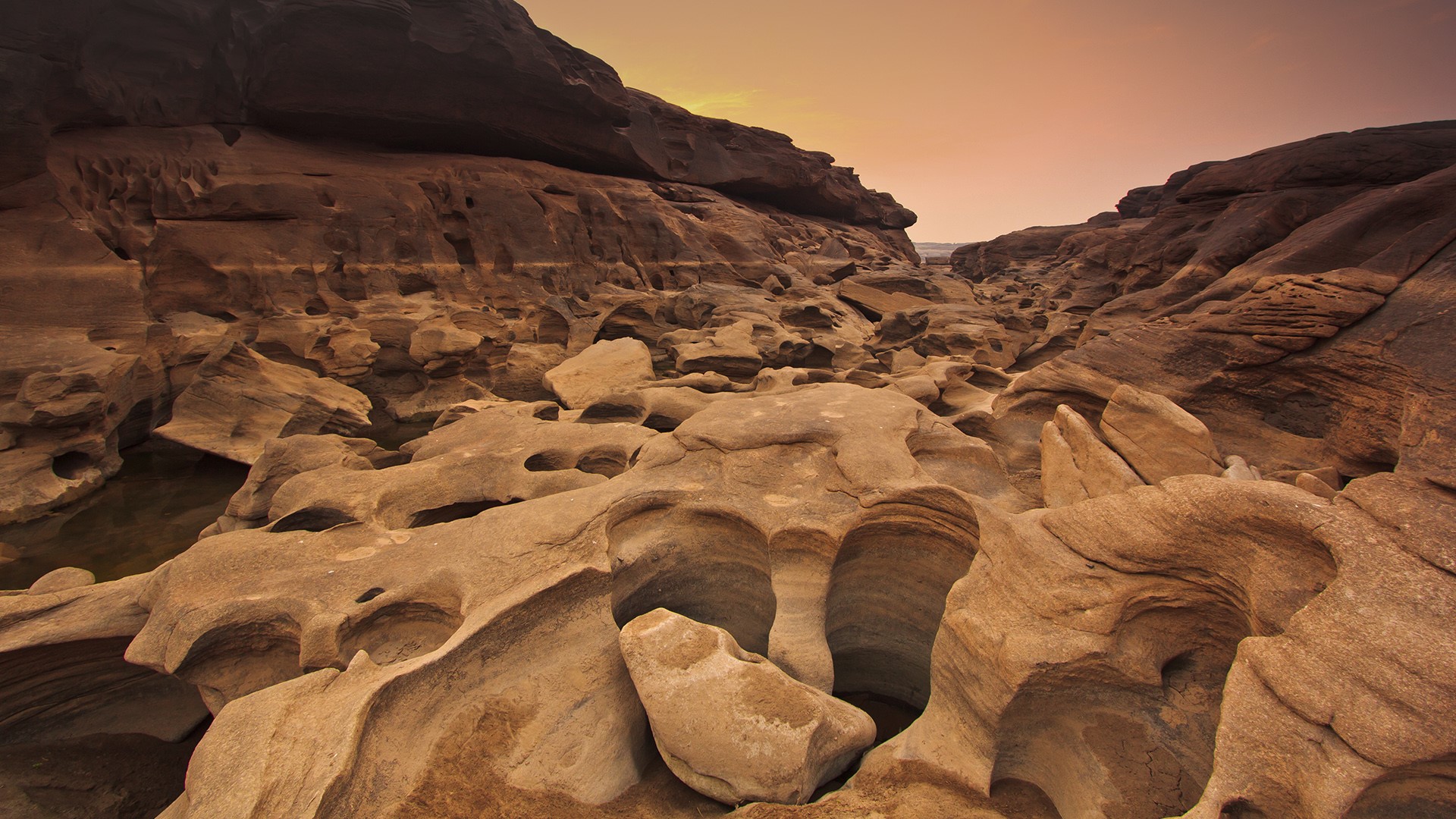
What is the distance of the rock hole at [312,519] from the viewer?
4156 mm

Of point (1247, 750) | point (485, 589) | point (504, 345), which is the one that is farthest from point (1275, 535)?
point (504, 345)

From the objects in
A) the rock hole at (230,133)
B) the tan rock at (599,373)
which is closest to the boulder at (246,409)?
the tan rock at (599,373)

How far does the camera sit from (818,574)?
3.83 meters

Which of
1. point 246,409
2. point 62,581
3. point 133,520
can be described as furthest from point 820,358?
point 133,520

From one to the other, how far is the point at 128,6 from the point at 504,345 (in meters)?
9.90

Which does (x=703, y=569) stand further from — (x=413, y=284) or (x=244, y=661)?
(x=413, y=284)

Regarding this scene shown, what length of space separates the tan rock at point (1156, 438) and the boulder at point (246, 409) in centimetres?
904

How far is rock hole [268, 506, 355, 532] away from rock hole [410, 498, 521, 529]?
18.9 inches

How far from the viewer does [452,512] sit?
4.86 meters

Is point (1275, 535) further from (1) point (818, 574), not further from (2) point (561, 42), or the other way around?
(2) point (561, 42)

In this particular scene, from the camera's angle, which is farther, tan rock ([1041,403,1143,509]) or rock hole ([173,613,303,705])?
tan rock ([1041,403,1143,509])

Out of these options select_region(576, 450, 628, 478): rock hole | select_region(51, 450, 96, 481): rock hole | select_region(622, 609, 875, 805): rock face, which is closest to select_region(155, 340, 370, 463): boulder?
select_region(51, 450, 96, 481): rock hole

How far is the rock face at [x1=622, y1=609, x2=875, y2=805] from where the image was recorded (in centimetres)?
252

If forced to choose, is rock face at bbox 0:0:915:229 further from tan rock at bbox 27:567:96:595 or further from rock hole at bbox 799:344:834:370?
rock hole at bbox 799:344:834:370
